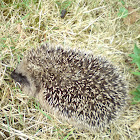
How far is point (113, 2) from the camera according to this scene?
4617 millimetres

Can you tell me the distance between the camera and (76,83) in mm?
3111

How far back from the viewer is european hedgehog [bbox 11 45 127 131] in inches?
122

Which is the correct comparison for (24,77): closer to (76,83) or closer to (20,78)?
(20,78)

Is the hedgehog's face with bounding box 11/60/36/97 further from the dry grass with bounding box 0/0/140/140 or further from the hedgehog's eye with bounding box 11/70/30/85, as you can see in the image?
the dry grass with bounding box 0/0/140/140

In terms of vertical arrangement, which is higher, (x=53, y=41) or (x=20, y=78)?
(x=53, y=41)

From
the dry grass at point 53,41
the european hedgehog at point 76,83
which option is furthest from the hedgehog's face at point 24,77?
the dry grass at point 53,41

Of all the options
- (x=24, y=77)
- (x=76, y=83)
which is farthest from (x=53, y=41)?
(x=76, y=83)

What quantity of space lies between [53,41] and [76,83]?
5.49ft

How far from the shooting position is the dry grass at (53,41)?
12.5 feet

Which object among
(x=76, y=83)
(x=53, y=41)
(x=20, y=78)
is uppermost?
(x=53, y=41)

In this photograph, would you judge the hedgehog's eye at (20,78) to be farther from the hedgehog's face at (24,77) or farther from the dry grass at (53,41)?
the dry grass at (53,41)

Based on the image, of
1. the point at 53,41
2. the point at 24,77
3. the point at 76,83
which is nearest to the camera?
the point at 76,83

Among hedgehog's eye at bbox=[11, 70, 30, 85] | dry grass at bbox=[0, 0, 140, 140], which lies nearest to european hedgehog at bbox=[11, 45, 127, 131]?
hedgehog's eye at bbox=[11, 70, 30, 85]

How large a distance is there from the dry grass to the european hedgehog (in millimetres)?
585
